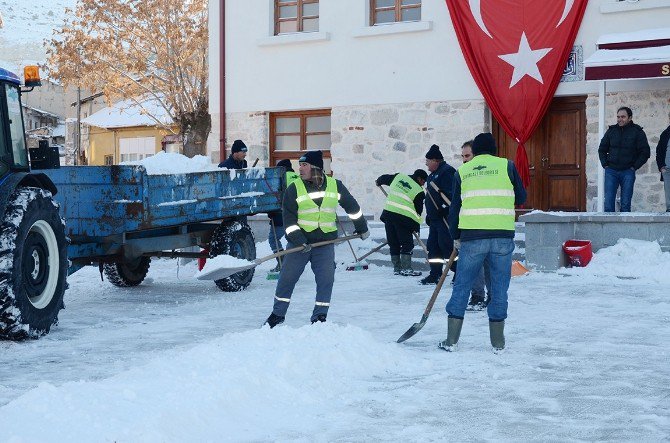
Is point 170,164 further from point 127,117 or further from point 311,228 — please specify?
point 127,117

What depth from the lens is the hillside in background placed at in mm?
106062

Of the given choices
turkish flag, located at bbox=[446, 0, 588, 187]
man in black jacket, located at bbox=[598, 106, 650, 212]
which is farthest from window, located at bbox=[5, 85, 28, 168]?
turkish flag, located at bbox=[446, 0, 588, 187]

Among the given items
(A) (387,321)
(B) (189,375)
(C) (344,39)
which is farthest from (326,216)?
(C) (344,39)

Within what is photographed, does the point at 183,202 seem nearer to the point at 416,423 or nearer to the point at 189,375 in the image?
the point at 189,375

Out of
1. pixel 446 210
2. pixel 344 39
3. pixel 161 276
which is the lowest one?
pixel 161 276

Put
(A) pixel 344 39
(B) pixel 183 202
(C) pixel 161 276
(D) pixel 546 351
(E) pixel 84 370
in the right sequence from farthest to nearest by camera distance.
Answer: (A) pixel 344 39 → (C) pixel 161 276 → (B) pixel 183 202 → (D) pixel 546 351 → (E) pixel 84 370

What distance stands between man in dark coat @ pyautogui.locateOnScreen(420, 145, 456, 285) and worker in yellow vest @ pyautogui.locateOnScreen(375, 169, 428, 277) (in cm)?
105

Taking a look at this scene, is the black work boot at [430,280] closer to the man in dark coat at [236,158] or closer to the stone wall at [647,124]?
the man in dark coat at [236,158]

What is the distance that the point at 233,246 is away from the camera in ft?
41.9

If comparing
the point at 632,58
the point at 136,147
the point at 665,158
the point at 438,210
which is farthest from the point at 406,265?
the point at 136,147

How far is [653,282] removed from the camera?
41.9 feet

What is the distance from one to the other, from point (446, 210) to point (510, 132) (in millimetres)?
4737

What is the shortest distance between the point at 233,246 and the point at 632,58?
655 cm

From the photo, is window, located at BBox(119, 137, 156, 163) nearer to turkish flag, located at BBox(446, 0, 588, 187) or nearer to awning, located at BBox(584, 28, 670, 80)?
turkish flag, located at BBox(446, 0, 588, 187)
